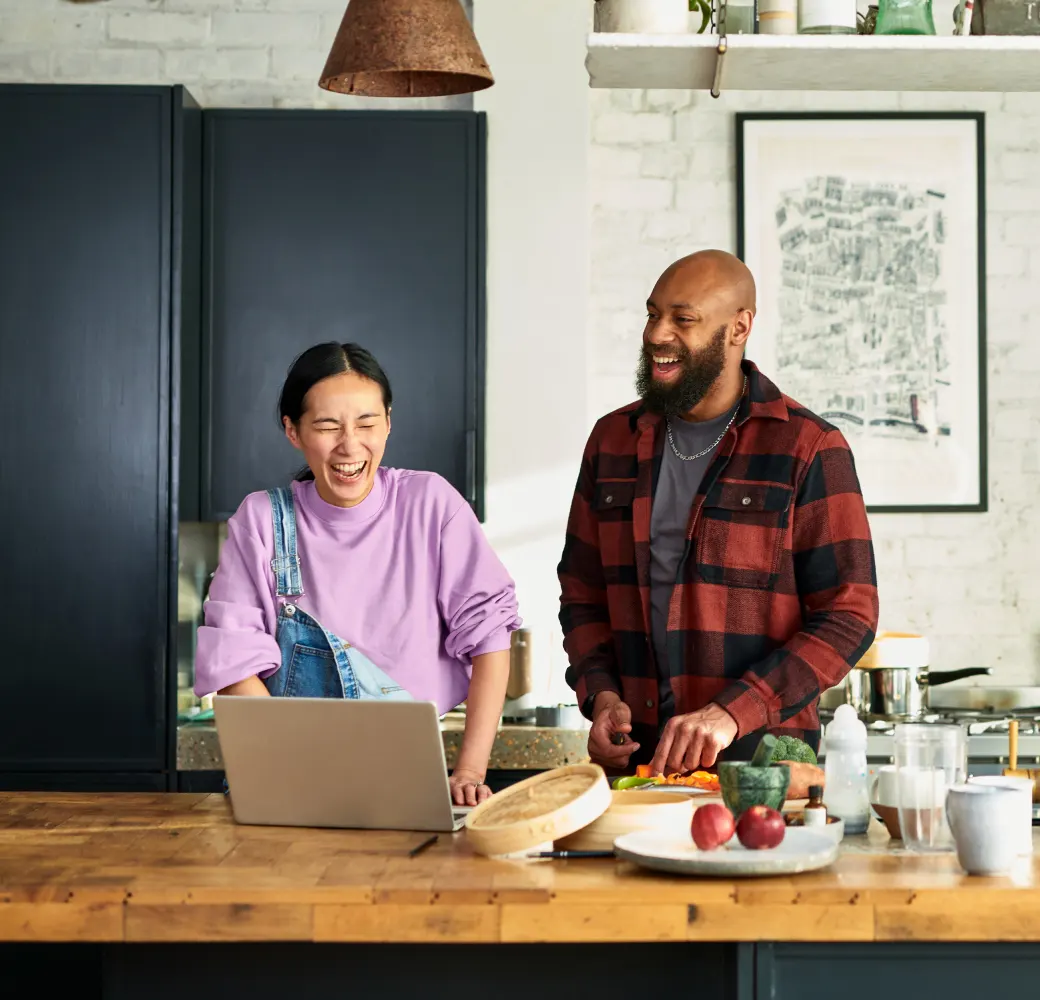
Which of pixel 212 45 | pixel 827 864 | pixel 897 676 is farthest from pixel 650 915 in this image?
pixel 212 45

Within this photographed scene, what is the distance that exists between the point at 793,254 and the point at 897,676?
50.1 inches

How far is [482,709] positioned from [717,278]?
3.11 feet

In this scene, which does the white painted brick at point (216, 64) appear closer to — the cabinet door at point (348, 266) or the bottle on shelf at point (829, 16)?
the cabinet door at point (348, 266)

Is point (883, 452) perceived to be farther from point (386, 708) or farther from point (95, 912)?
point (95, 912)

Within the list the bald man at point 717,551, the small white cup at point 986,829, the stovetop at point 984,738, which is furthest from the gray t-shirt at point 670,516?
the stovetop at point 984,738

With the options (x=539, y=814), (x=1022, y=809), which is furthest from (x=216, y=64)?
(x=1022, y=809)

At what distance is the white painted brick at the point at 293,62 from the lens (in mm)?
4184

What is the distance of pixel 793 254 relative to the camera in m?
4.23

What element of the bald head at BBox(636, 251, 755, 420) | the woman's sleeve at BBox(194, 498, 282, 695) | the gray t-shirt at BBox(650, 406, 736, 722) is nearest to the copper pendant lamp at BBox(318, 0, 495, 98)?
the bald head at BBox(636, 251, 755, 420)

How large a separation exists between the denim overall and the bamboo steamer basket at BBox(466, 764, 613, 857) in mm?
410

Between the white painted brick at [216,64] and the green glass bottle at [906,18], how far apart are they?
7.44 feet

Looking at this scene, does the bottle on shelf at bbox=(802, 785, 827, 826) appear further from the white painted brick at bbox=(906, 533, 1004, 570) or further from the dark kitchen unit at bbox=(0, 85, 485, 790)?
the white painted brick at bbox=(906, 533, 1004, 570)

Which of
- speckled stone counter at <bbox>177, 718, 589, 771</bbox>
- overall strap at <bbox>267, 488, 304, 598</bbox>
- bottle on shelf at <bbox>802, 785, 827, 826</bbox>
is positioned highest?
overall strap at <bbox>267, 488, 304, 598</bbox>

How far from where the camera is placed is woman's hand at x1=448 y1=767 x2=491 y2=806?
2.29 meters
